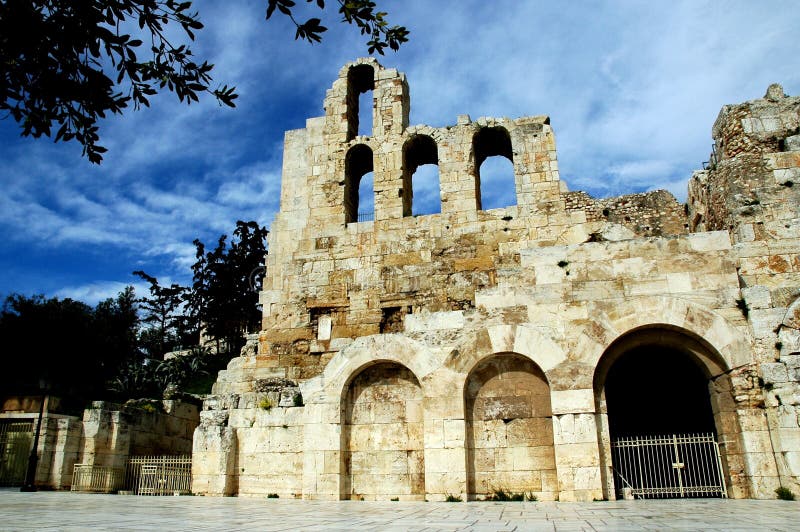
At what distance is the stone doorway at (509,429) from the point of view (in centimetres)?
1200

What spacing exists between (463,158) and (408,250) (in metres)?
3.36

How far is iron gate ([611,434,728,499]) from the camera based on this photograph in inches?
457

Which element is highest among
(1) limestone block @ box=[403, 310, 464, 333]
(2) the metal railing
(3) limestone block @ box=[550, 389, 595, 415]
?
(1) limestone block @ box=[403, 310, 464, 333]

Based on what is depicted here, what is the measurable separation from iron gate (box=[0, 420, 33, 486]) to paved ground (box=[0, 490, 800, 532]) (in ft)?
29.9

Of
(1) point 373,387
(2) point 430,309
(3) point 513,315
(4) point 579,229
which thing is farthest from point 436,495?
(4) point 579,229

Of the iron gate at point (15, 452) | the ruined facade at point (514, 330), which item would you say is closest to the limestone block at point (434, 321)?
the ruined facade at point (514, 330)

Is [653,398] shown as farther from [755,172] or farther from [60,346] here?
[60,346]

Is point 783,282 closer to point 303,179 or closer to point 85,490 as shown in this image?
point 303,179

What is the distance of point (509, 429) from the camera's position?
12.4 metres

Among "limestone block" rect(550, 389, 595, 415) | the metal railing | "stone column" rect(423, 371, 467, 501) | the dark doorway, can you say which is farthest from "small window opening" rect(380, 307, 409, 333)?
the metal railing

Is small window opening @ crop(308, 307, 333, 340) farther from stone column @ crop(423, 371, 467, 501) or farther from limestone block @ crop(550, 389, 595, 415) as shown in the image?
limestone block @ crop(550, 389, 595, 415)

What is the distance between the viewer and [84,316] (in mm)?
34500

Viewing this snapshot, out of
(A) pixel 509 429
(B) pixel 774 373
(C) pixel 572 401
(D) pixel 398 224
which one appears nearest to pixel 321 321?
(D) pixel 398 224

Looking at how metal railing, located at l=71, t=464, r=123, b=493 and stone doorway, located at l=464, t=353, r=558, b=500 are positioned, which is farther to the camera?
metal railing, located at l=71, t=464, r=123, b=493
